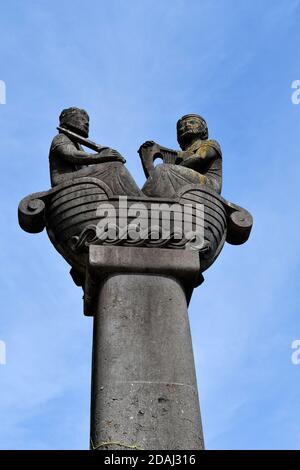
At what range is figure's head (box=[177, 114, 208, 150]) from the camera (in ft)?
29.1

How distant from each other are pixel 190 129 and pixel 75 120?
4.21 ft

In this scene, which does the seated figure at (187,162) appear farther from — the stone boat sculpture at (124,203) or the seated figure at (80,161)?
the seated figure at (80,161)

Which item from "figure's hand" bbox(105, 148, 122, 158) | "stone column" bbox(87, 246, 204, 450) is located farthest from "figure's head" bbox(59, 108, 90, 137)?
"stone column" bbox(87, 246, 204, 450)

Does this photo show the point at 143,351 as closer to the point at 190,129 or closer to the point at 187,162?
the point at 187,162

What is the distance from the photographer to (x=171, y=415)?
6.13 m

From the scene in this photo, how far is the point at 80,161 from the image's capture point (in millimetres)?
8047

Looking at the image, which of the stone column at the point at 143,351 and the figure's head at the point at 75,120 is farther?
the figure's head at the point at 75,120

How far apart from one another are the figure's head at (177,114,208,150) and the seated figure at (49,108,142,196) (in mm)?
1068

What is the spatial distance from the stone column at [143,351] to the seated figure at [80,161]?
0.84 m

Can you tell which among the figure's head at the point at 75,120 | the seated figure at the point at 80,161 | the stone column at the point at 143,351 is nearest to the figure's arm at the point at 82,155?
the seated figure at the point at 80,161

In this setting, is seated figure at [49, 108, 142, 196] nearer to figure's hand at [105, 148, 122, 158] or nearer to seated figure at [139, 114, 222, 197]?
figure's hand at [105, 148, 122, 158]

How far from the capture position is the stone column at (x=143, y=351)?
6035 millimetres
